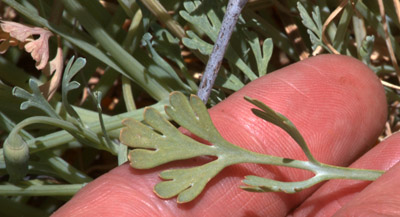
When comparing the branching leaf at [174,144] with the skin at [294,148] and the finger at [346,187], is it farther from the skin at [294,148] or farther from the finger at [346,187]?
the finger at [346,187]

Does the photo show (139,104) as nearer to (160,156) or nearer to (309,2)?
(309,2)

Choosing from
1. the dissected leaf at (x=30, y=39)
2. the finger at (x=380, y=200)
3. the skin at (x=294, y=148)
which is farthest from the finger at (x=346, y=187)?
the dissected leaf at (x=30, y=39)

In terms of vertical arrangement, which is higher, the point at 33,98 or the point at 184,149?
the point at 33,98

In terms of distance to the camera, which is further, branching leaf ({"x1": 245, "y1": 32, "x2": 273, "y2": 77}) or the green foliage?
branching leaf ({"x1": 245, "y1": 32, "x2": 273, "y2": 77})

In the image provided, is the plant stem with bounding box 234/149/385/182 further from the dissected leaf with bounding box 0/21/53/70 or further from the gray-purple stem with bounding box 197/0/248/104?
the dissected leaf with bounding box 0/21/53/70

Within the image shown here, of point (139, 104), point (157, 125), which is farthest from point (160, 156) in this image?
point (139, 104)

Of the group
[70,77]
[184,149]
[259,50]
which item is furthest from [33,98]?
[259,50]

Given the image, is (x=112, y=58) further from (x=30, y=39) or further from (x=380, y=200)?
(x=380, y=200)

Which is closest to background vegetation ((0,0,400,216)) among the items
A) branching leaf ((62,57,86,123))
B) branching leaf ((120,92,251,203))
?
branching leaf ((62,57,86,123))
